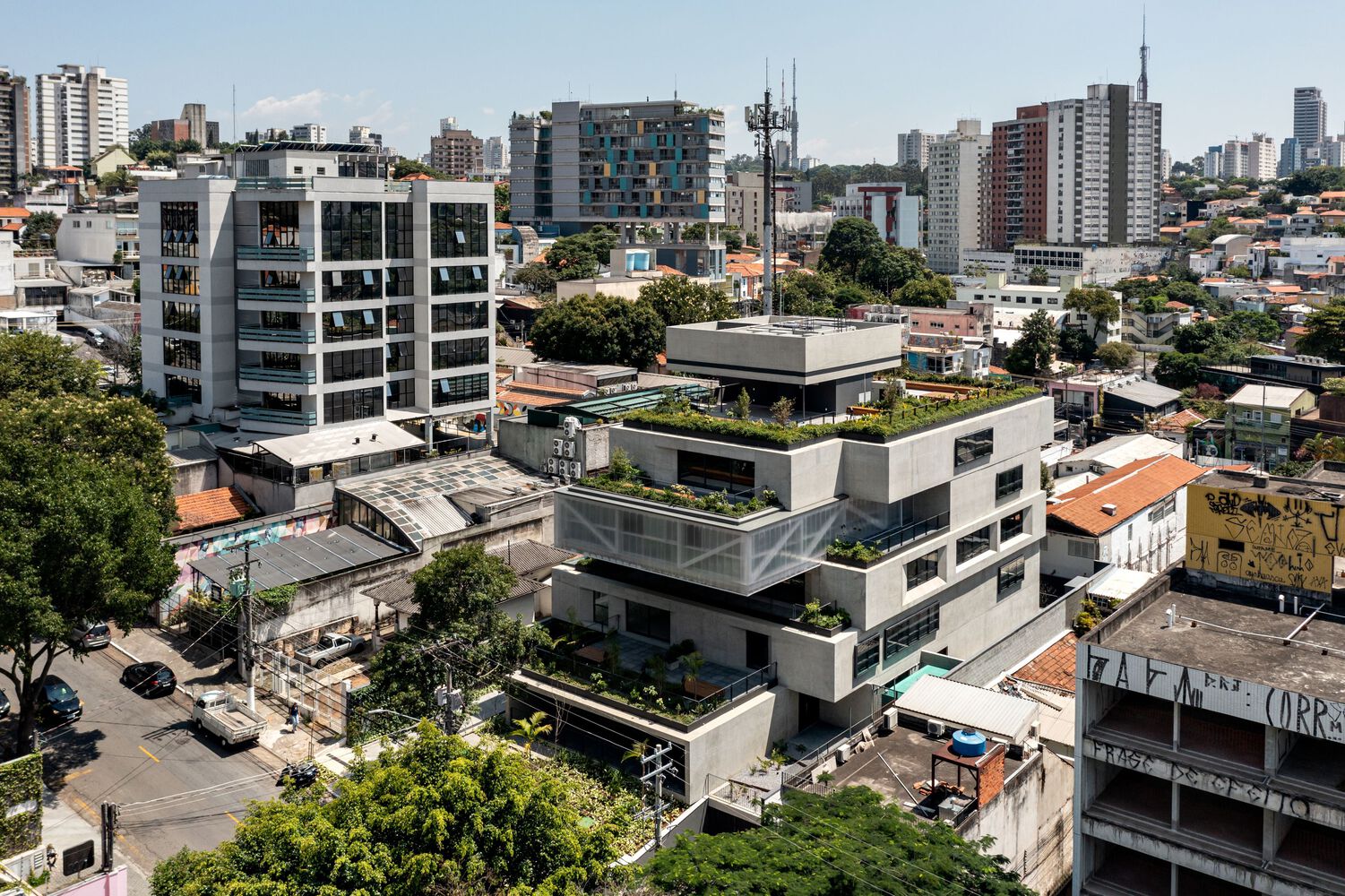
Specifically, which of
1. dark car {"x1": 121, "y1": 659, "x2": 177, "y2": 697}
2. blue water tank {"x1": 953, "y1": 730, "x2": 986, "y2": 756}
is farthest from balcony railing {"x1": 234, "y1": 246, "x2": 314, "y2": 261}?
blue water tank {"x1": 953, "y1": 730, "x2": 986, "y2": 756}

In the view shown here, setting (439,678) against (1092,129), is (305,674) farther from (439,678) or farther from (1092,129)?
(1092,129)

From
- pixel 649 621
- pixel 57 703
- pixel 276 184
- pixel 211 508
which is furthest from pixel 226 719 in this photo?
pixel 276 184

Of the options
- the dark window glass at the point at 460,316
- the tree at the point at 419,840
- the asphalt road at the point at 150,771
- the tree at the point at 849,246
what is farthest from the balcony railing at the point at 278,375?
the tree at the point at 849,246

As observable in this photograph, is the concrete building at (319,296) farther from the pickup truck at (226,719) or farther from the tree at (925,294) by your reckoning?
the tree at (925,294)

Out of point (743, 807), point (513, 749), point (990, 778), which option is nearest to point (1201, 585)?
point (990, 778)

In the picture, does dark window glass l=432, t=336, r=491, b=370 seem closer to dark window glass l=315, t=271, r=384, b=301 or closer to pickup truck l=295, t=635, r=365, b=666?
dark window glass l=315, t=271, r=384, b=301
